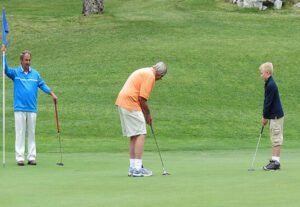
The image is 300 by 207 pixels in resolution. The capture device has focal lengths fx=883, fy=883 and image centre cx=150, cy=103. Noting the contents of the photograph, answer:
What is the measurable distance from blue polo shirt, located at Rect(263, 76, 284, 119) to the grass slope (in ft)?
21.2

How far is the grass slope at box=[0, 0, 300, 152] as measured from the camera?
2553cm

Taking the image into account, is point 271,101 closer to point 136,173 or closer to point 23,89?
point 136,173

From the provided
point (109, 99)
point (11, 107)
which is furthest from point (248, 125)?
point (11, 107)

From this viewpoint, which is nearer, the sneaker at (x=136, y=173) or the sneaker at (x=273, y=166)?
the sneaker at (x=136, y=173)

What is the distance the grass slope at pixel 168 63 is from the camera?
2553cm

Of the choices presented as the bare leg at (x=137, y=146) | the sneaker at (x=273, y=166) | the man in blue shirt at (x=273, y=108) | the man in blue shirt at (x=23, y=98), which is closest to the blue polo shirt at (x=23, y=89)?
the man in blue shirt at (x=23, y=98)

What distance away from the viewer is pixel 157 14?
46219 mm

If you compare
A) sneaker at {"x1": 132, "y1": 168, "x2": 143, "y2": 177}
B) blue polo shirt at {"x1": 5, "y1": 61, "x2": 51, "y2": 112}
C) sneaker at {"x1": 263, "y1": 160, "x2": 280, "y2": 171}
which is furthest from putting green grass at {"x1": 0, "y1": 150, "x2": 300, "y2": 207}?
blue polo shirt at {"x1": 5, "y1": 61, "x2": 51, "y2": 112}

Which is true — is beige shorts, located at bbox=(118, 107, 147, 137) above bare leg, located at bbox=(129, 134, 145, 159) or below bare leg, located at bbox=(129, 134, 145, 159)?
above

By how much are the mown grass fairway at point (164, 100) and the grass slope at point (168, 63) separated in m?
0.05

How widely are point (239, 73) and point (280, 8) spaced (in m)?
15.3

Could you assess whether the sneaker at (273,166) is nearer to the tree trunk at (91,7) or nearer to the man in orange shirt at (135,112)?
the man in orange shirt at (135,112)

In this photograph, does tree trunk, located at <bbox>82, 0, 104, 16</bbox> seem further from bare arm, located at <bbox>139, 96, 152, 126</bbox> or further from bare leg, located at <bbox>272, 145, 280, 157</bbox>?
bare arm, located at <bbox>139, 96, 152, 126</bbox>

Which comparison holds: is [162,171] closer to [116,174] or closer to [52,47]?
[116,174]
